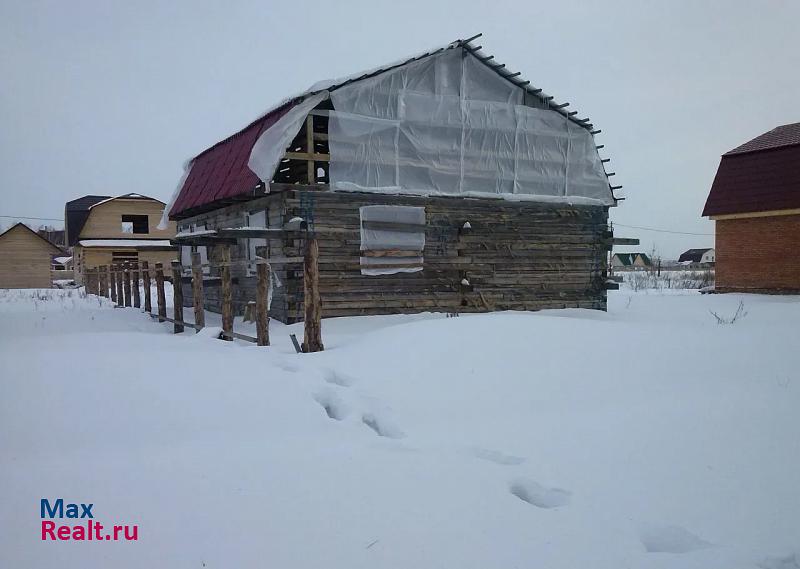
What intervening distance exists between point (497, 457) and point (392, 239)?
8.30 m

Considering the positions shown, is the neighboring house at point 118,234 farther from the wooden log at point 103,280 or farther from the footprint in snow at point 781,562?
the footprint in snow at point 781,562

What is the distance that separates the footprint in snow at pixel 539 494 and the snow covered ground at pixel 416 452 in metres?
0.01

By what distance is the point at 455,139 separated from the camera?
1283 cm

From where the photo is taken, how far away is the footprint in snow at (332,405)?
513 centimetres

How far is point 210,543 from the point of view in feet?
9.22

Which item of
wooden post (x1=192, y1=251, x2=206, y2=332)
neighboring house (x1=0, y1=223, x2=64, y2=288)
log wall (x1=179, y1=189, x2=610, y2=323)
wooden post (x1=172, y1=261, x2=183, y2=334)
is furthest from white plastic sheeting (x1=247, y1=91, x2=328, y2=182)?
neighboring house (x1=0, y1=223, x2=64, y2=288)

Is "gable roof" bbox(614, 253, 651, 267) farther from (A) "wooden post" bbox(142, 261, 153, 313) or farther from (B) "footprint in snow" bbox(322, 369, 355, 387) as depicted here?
(B) "footprint in snow" bbox(322, 369, 355, 387)

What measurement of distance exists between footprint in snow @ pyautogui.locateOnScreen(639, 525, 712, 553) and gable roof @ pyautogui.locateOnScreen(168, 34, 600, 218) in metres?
9.60

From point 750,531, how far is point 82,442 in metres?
4.21

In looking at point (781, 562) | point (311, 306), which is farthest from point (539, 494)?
point (311, 306)

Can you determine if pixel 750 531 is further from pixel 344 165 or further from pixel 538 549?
pixel 344 165

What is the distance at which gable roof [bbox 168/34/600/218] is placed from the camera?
37.6 ft

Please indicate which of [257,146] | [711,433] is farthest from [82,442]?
[257,146]

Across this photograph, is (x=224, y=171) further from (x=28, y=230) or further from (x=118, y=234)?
(x=28, y=230)
